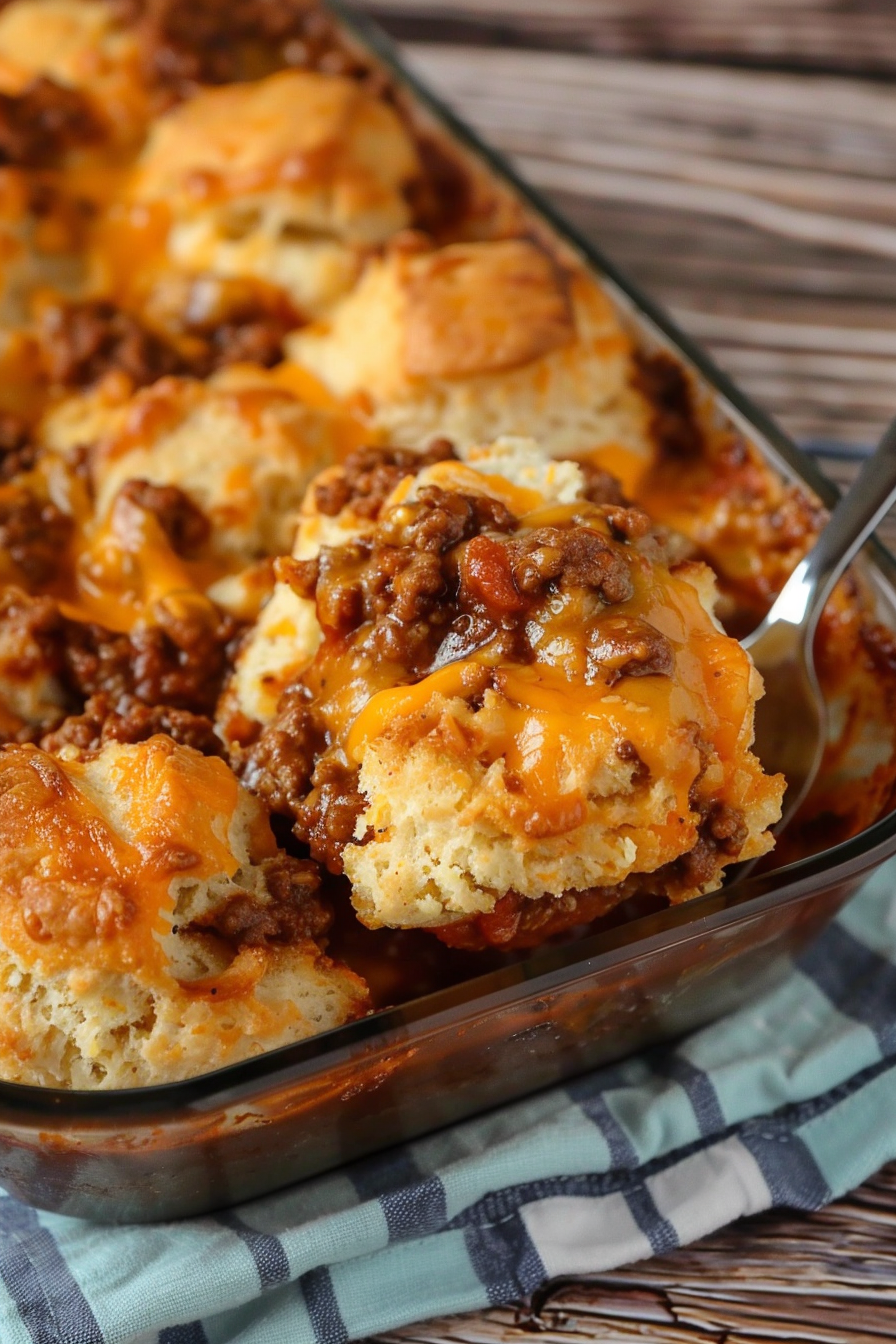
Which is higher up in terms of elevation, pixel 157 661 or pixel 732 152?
pixel 732 152

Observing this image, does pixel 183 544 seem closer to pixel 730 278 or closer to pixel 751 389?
pixel 751 389

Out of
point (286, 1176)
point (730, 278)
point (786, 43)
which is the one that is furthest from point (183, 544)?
point (786, 43)

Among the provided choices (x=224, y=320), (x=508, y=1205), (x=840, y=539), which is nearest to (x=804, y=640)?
(x=840, y=539)

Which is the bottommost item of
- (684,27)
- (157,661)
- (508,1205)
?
(508,1205)

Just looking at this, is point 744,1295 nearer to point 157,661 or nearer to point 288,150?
point 157,661

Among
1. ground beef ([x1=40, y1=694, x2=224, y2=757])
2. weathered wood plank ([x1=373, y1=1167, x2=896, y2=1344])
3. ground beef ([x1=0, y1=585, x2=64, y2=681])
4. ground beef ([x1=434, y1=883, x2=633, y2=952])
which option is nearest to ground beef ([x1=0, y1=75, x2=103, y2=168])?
ground beef ([x1=0, y1=585, x2=64, y2=681])

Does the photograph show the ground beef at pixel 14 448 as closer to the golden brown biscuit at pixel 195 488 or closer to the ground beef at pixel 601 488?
the golden brown biscuit at pixel 195 488
